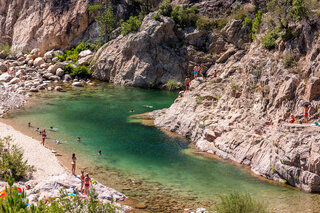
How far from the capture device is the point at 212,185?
29625mm

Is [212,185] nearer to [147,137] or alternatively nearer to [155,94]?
[147,137]

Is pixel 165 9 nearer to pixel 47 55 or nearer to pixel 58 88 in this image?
pixel 58 88

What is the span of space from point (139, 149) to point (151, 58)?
126 ft

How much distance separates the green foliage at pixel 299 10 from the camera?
1443 inches

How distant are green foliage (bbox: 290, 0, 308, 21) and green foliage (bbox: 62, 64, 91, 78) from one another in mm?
51620

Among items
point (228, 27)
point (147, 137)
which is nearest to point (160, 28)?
point (228, 27)

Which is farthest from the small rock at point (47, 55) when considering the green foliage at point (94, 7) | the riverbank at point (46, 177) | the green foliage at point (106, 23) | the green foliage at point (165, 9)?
the riverbank at point (46, 177)

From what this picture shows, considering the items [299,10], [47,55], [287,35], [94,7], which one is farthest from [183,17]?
[299,10]

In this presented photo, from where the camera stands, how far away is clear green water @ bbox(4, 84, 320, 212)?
28.4m

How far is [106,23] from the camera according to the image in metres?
85.0

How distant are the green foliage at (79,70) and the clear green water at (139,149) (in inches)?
617

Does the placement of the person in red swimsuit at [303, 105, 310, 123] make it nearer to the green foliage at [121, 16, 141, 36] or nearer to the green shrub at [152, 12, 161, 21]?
the green shrub at [152, 12, 161, 21]

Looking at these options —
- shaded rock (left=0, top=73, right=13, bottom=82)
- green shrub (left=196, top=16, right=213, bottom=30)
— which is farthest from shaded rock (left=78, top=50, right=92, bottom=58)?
green shrub (left=196, top=16, right=213, bottom=30)

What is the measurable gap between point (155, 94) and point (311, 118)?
128ft
